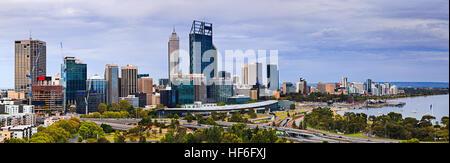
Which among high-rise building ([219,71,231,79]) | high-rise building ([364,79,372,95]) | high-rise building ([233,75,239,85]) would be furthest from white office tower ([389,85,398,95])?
high-rise building ([219,71,231,79])

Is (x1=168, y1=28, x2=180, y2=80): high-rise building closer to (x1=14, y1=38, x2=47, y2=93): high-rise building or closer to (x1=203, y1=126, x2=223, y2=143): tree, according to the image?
(x1=14, y1=38, x2=47, y2=93): high-rise building

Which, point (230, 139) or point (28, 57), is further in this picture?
point (28, 57)

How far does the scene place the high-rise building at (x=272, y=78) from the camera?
20.6 m

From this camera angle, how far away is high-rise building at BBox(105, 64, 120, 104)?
2198cm

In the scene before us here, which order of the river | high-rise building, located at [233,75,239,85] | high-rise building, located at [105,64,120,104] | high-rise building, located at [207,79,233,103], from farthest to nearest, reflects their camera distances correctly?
high-rise building, located at [233,75,239,85] → high-rise building, located at [207,79,233,103] → high-rise building, located at [105,64,120,104] → the river

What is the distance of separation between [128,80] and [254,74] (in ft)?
26.7

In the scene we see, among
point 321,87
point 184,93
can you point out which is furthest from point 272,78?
point 321,87

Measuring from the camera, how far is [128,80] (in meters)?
23.8

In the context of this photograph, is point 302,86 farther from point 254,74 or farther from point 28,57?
point 28,57

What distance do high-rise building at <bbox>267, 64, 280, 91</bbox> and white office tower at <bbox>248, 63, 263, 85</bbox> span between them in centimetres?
84
